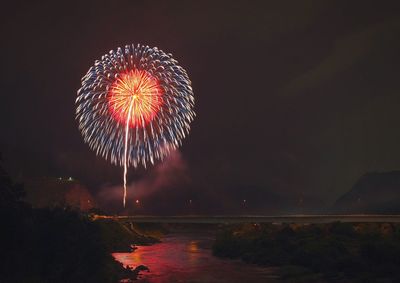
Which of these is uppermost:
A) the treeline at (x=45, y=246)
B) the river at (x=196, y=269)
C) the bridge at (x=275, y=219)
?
the bridge at (x=275, y=219)

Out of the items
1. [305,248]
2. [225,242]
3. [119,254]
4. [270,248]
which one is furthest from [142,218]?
[305,248]

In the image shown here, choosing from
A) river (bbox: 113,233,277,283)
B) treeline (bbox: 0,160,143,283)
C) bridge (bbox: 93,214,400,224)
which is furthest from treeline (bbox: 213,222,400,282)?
treeline (bbox: 0,160,143,283)

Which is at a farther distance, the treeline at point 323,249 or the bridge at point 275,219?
the bridge at point 275,219

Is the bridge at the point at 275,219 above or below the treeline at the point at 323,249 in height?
above

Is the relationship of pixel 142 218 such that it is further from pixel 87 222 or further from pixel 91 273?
pixel 91 273

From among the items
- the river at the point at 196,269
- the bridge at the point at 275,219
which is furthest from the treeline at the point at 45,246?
the bridge at the point at 275,219

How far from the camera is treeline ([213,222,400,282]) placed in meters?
69.5

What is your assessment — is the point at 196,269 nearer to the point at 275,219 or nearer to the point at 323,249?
the point at 323,249

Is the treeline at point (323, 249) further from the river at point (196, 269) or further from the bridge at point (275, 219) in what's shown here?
the river at point (196, 269)

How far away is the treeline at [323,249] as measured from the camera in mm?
69538

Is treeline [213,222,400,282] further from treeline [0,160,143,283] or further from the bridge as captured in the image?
treeline [0,160,143,283]

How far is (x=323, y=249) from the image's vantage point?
81.5m

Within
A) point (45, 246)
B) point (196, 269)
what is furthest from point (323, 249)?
point (45, 246)

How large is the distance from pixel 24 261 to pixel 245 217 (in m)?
67.2
